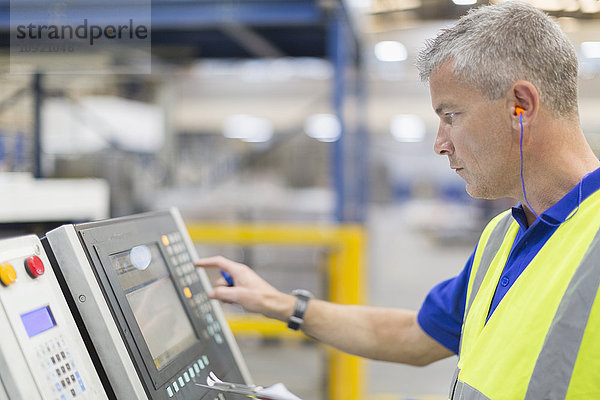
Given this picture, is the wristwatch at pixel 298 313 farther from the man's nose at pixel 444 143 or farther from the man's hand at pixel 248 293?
the man's nose at pixel 444 143

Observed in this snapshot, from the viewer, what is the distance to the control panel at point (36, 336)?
99 cm

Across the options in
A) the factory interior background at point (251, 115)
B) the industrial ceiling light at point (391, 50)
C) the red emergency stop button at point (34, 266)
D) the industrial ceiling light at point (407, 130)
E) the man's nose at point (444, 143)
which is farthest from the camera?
the industrial ceiling light at point (407, 130)

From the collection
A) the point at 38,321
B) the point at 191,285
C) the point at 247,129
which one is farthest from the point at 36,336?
the point at 247,129

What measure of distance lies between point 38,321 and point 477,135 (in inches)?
36.3

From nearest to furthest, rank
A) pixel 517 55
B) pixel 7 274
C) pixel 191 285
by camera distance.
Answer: pixel 7 274 < pixel 517 55 < pixel 191 285

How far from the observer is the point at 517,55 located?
1188 millimetres

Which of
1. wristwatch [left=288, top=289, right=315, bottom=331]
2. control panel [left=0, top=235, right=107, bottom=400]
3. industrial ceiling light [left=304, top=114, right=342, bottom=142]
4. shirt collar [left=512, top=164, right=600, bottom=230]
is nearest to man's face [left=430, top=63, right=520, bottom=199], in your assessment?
shirt collar [left=512, top=164, right=600, bottom=230]

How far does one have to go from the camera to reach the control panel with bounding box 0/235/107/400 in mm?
989

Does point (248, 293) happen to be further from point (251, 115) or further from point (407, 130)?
point (407, 130)

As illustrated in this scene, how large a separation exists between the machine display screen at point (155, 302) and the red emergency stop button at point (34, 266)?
0.54 feet

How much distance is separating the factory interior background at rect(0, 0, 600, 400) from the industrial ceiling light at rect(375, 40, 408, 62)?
4cm

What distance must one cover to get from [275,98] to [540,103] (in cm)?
1237

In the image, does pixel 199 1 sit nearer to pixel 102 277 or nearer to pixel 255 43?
pixel 255 43

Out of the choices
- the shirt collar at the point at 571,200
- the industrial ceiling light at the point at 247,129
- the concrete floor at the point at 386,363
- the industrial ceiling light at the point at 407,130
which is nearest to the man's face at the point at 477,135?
the shirt collar at the point at 571,200
